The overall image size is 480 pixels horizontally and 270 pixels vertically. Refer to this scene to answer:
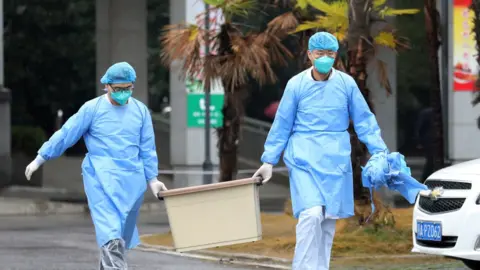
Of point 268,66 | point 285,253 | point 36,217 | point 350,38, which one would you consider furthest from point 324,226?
point 36,217

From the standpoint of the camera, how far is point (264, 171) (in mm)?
9219

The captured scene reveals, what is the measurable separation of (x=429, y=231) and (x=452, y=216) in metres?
0.35

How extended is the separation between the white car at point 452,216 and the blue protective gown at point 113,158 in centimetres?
249

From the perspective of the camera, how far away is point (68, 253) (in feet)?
47.0

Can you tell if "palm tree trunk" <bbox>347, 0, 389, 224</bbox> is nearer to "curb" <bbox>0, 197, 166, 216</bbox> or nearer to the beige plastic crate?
the beige plastic crate

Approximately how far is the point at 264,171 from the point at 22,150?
20157 millimetres

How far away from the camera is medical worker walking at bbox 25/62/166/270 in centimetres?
929

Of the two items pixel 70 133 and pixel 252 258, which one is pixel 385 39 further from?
pixel 70 133

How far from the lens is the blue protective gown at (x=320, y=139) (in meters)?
9.16

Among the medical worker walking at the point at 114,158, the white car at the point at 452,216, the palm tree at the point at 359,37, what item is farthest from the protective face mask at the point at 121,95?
the palm tree at the point at 359,37

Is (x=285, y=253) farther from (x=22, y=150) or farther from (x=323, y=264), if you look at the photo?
(x=22, y=150)

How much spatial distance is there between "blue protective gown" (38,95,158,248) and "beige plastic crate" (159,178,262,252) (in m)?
0.40

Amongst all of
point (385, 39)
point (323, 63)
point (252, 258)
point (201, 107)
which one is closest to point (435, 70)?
point (385, 39)

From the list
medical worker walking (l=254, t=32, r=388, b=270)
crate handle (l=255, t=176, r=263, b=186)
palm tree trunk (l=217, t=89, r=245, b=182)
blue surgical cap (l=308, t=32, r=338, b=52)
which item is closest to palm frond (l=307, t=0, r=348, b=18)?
palm tree trunk (l=217, t=89, r=245, b=182)
